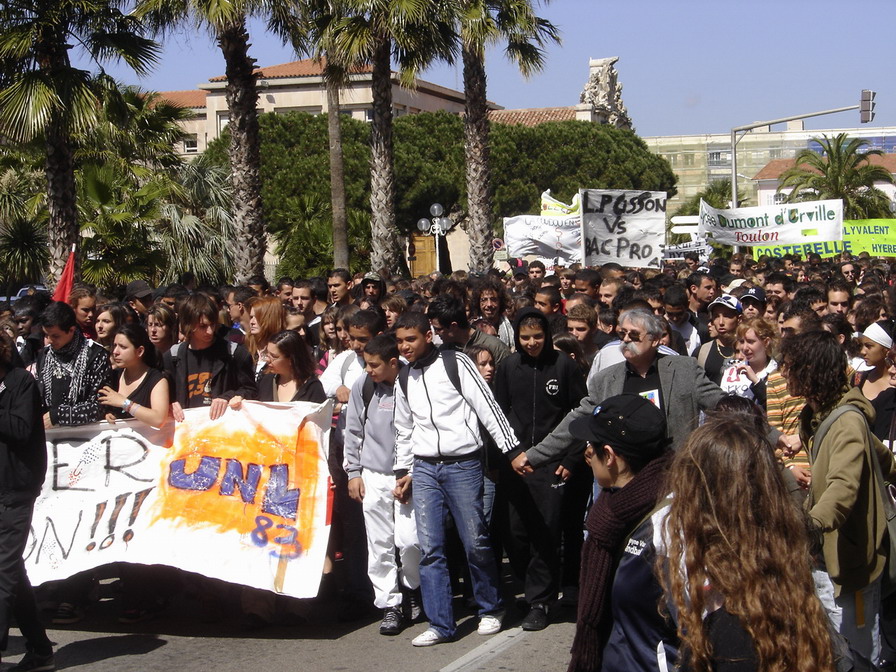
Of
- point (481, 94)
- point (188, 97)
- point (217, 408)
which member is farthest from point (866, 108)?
point (188, 97)

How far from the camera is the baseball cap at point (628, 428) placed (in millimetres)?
3367

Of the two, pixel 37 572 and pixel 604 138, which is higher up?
pixel 604 138

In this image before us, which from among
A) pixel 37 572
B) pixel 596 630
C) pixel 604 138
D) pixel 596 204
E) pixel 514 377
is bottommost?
pixel 37 572

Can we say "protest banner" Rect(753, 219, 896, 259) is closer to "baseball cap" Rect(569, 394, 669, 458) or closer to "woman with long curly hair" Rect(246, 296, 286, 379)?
"woman with long curly hair" Rect(246, 296, 286, 379)

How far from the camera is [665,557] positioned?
2.71m

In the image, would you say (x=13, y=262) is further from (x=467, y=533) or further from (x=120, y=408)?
(x=467, y=533)

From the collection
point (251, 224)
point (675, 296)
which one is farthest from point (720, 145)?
point (675, 296)

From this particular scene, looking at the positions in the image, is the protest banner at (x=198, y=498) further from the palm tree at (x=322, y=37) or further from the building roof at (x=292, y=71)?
the building roof at (x=292, y=71)

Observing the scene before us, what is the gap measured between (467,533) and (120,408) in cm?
231

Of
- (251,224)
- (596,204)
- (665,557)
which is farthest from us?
(251,224)

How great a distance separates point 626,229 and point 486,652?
903 centimetres

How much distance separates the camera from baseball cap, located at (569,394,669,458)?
337 cm

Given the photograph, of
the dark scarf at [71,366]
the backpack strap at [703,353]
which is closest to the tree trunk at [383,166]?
the backpack strap at [703,353]

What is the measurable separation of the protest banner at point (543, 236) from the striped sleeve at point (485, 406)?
533 inches
